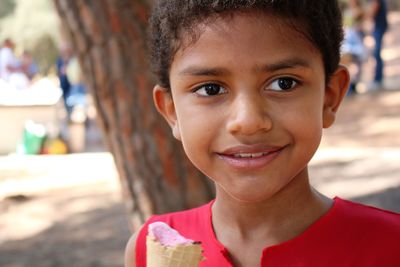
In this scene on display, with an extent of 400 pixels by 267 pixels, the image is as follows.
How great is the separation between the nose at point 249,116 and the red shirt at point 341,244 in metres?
0.32

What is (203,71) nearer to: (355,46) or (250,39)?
(250,39)

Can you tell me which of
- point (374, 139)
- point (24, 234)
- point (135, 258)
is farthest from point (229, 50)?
point (374, 139)

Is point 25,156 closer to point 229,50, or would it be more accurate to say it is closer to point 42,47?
point 229,50

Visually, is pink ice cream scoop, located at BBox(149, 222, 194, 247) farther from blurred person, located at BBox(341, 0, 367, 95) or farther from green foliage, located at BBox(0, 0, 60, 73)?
green foliage, located at BBox(0, 0, 60, 73)

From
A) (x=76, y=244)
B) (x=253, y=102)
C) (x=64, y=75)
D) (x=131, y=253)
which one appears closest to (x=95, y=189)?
(x=76, y=244)

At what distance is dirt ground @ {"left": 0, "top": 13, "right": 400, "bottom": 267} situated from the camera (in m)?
5.90

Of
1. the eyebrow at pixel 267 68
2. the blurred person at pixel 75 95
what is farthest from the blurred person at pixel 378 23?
the eyebrow at pixel 267 68

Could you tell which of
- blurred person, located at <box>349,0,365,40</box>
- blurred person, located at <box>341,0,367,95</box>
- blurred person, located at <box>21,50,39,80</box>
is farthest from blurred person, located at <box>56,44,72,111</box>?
blurred person, located at <box>349,0,365,40</box>

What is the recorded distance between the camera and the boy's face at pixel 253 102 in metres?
1.43

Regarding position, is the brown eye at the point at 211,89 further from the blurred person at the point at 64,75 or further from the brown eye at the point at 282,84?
the blurred person at the point at 64,75

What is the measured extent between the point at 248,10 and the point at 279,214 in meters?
0.53

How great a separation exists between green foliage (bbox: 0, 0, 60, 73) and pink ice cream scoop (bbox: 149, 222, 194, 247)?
2397 cm

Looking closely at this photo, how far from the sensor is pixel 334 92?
166 centimetres

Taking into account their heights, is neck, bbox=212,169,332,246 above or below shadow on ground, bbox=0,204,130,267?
above
